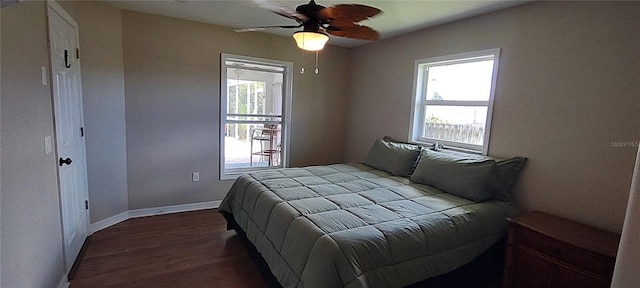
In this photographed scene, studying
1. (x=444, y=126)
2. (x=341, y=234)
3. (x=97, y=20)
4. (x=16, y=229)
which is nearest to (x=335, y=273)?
(x=341, y=234)

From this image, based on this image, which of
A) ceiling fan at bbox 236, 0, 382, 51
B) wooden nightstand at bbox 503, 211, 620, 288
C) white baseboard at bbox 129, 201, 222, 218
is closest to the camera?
wooden nightstand at bbox 503, 211, 620, 288

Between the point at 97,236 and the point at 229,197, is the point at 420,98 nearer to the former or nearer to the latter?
the point at 229,197

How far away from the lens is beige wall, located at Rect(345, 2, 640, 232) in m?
2.01

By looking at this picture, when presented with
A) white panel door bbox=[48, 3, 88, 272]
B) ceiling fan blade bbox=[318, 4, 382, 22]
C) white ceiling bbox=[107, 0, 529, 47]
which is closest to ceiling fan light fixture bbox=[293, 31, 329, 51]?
ceiling fan blade bbox=[318, 4, 382, 22]

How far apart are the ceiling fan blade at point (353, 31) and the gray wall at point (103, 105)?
2.32 metres

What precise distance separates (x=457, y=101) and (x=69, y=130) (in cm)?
362

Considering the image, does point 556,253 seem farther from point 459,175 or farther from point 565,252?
point 459,175

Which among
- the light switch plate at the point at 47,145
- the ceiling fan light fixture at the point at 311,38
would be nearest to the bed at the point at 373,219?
the ceiling fan light fixture at the point at 311,38

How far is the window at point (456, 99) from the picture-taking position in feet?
9.52

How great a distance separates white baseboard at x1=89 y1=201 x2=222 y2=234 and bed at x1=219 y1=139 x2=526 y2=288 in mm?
982

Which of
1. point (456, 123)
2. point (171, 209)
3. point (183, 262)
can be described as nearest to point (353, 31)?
point (456, 123)

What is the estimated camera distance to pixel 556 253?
1914mm

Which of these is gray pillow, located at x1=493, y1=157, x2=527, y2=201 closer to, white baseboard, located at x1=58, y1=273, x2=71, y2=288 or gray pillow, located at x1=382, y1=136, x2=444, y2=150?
gray pillow, located at x1=382, y1=136, x2=444, y2=150

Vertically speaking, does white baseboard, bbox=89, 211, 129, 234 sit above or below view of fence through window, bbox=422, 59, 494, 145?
below
